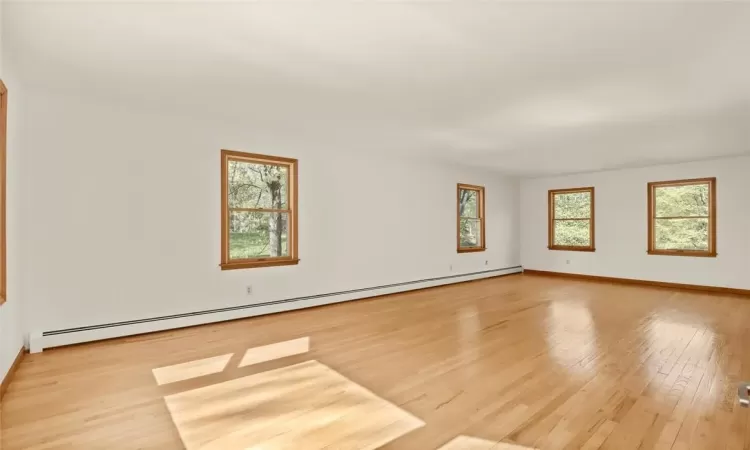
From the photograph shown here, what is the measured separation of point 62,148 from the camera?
3555mm

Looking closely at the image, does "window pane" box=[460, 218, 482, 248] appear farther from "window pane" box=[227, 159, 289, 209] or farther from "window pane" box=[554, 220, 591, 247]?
"window pane" box=[227, 159, 289, 209]

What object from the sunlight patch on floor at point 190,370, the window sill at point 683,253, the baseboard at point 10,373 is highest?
the window sill at point 683,253

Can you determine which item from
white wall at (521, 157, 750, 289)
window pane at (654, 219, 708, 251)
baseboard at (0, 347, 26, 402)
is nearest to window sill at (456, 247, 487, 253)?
white wall at (521, 157, 750, 289)

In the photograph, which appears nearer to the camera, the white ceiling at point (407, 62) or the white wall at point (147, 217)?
the white ceiling at point (407, 62)

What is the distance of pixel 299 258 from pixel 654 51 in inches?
168

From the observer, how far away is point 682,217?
22.9 feet

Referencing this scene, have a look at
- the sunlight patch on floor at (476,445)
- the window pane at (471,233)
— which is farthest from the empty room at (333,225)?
the window pane at (471,233)

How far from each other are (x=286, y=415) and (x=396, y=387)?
78cm

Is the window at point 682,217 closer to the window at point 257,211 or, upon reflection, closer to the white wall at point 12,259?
the window at point 257,211

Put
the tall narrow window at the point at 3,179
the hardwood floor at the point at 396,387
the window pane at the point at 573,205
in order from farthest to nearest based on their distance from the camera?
1. the window pane at the point at 573,205
2. the tall narrow window at the point at 3,179
3. the hardwood floor at the point at 396,387

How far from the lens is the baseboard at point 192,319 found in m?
3.51

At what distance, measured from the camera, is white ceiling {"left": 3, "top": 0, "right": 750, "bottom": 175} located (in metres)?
2.16

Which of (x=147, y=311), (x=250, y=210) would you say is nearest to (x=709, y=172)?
(x=250, y=210)

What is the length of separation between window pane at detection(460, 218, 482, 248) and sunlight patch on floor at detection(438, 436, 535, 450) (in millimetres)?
6165
